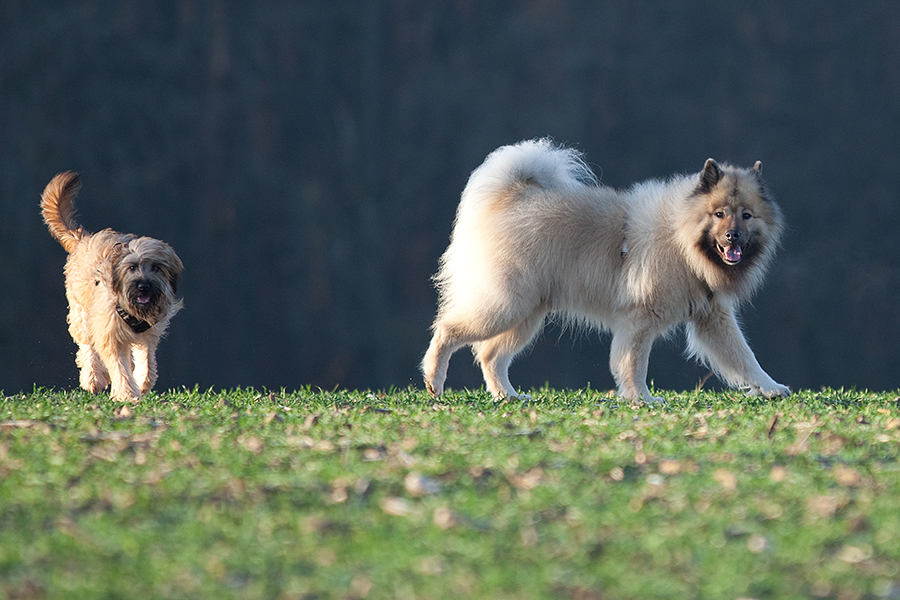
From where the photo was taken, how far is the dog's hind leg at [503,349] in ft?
25.4

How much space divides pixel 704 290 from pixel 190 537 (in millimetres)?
4878

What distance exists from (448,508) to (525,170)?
457 centimetres

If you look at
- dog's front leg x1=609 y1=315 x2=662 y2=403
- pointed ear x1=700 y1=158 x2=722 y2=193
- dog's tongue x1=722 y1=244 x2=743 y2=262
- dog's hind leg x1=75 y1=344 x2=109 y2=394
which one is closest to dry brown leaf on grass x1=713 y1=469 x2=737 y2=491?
dog's front leg x1=609 y1=315 x2=662 y2=403

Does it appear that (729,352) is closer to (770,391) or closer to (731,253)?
(770,391)

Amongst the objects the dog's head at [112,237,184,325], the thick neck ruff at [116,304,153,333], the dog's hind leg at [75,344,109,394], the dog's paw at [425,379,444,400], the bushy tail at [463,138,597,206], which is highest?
the bushy tail at [463,138,597,206]

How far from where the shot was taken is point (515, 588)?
2.88 metres

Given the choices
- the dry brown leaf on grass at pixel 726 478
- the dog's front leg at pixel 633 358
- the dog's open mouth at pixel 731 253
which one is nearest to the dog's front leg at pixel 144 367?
the dog's front leg at pixel 633 358

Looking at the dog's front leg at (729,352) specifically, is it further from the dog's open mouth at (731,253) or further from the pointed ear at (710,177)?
the pointed ear at (710,177)

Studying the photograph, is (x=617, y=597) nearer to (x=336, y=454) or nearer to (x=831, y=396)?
(x=336, y=454)

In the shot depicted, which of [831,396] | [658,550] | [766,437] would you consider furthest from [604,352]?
[658,550]

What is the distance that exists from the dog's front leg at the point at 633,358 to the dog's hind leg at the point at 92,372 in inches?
150

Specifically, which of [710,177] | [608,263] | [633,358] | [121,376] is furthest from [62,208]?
[710,177]

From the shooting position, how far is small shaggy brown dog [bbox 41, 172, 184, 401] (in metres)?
7.08

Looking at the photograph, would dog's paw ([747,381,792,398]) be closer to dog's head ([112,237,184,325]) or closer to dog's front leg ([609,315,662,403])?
dog's front leg ([609,315,662,403])
